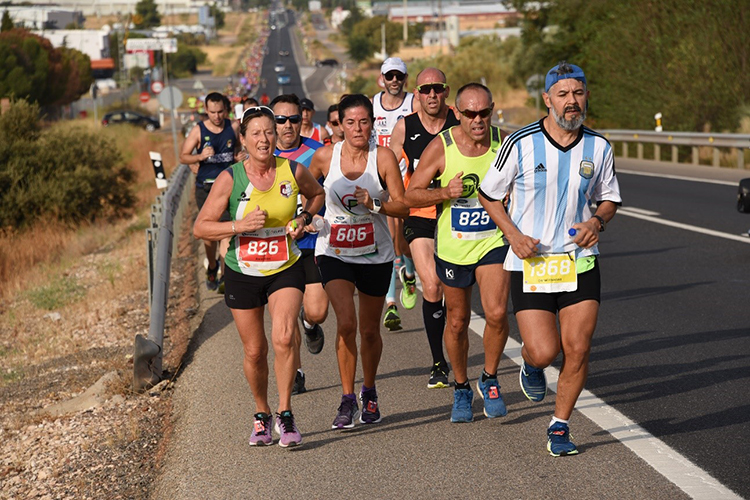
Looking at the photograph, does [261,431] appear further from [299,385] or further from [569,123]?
[569,123]

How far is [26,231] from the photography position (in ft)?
85.1

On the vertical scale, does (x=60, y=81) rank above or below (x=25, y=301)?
above

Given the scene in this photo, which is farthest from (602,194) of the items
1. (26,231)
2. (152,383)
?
(26,231)

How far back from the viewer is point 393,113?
1068 cm

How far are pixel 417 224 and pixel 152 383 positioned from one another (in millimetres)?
2389

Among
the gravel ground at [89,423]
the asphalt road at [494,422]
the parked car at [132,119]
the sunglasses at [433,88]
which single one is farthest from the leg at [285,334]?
the parked car at [132,119]

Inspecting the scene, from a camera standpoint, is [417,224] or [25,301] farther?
[25,301]

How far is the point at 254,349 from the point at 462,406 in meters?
1.30

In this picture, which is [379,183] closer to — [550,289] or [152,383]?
[550,289]

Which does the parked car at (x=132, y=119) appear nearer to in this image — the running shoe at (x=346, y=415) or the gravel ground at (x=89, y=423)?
the gravel ground at (x=89, y=423)

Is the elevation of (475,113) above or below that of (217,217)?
above

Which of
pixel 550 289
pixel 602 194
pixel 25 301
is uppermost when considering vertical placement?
pixel 602 194

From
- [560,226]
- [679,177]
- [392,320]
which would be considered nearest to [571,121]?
[560,226]

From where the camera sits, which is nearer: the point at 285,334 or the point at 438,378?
the point at 285,334
